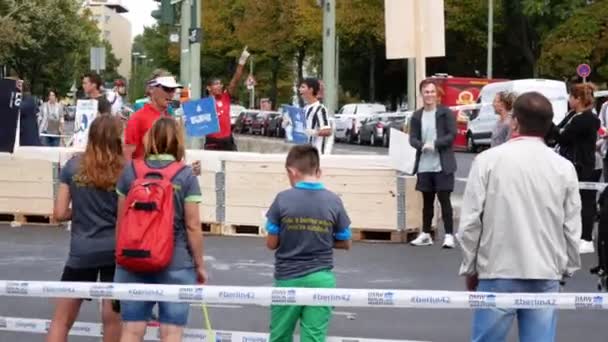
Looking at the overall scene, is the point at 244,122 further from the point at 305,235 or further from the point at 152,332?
the point at 305,235

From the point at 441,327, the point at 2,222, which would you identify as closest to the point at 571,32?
the point at 2,222

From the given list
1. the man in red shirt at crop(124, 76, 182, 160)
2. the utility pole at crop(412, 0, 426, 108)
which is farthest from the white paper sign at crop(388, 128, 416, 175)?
the man in red shirt at crop(124, 76, 182, 160)

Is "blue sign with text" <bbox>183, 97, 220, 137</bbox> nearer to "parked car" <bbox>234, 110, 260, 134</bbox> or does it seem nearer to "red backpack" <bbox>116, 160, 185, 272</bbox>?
"red backpack" <bbox>116, 160, 185, 272</bbox>

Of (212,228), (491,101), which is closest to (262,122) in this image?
(491,101)

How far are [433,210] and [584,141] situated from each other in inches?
70.9

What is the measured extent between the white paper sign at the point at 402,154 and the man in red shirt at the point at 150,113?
516 cm

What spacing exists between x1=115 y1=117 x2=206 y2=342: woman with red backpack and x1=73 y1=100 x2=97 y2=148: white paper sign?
8364 mm

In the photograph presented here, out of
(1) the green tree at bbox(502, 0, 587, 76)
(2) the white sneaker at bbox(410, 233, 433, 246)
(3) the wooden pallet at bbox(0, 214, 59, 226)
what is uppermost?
(1) the green tree at bbox(502, 0, 587, 76)

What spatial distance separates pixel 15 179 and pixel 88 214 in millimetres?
8958

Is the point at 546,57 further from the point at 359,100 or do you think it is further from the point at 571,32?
the point at 359,100

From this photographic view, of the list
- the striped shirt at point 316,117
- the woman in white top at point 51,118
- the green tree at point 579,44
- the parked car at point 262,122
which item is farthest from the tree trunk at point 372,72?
the striped shirt at point 316,117

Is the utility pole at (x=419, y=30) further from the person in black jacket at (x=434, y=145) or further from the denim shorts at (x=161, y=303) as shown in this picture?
the denim shorts at (x=161, y=303)

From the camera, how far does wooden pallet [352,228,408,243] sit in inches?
576

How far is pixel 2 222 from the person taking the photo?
16.3 meters
